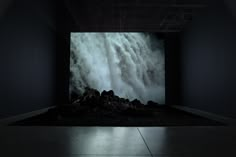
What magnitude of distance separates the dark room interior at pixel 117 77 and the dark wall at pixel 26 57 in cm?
2

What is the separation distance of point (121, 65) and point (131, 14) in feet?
8.93

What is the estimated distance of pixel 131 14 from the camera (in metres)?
5.32

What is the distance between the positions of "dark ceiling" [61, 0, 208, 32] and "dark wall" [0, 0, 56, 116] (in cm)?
83

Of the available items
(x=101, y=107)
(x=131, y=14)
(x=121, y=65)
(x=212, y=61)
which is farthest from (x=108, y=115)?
(x=121, y=65)

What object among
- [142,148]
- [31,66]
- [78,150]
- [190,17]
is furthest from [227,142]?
[190,17]

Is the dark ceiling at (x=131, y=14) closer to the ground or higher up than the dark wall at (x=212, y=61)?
higher up

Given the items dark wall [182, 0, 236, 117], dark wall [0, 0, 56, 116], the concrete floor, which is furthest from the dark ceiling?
the concrete floor

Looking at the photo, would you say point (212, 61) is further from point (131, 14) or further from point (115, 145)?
point (115, 145)

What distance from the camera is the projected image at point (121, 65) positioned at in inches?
282

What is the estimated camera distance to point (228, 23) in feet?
11.6

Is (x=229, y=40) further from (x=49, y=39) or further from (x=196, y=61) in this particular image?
(x=49, y=39)

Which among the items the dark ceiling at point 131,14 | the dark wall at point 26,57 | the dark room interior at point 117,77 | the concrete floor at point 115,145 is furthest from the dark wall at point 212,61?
the dark wall at point 26,57

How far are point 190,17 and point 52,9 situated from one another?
3.50 meters

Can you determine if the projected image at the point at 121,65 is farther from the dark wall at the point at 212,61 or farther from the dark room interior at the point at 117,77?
the dark wall at the point at 212,61
